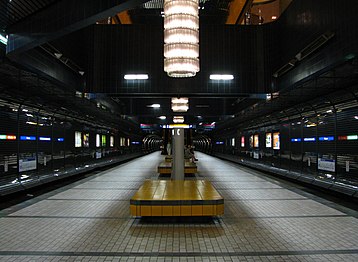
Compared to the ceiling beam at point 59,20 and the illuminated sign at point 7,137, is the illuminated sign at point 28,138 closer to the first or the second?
the illuminated sign at point 7,137

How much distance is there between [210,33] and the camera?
521 inches

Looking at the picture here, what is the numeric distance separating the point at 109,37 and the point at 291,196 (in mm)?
9802

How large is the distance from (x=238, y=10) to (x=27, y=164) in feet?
38.7

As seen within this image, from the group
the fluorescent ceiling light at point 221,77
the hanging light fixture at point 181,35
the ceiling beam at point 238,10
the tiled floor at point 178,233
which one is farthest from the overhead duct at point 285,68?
the hanging light fixture at point 181,35

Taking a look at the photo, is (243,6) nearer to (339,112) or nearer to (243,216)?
(339,112)

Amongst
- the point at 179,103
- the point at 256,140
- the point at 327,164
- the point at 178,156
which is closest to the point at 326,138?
the point at 327,164

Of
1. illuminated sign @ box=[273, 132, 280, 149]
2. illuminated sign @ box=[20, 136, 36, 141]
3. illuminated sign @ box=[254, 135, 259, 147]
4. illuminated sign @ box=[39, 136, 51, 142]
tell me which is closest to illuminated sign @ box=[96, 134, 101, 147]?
illuminated sign @ box=[39, 136, 51, 142]

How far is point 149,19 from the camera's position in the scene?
14.7m

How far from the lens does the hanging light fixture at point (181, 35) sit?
5.40m

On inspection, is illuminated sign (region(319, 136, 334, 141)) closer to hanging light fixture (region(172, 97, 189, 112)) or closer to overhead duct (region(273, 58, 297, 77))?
overhead duct (region(273, 58, 297, 77))

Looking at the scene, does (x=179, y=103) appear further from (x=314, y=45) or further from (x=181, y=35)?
(x=181, y=35)

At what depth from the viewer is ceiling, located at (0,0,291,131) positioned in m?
7.18

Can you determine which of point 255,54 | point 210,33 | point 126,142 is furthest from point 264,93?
point 126,142

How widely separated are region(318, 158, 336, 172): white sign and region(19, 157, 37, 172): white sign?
10.00 m
